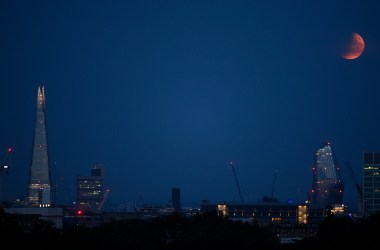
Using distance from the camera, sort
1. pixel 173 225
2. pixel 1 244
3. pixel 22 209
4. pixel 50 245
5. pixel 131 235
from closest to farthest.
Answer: pixel 1 244 → pixel 50 245 → pixel 131 235 → pixel 173 225 → pixel 22 209

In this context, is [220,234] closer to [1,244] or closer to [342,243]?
[342,243]

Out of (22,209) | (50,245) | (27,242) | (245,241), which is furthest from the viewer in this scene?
(22,209)

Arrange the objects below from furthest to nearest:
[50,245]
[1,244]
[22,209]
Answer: [22,209]
[50,245]
[1,244]

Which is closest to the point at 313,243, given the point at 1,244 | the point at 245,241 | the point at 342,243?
the point at 245,241

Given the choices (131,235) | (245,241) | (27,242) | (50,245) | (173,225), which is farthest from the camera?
(173,225)

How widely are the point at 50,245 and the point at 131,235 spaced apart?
948 inches

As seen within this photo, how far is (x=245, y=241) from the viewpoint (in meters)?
94.6

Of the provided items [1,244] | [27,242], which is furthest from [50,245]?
[1,244]

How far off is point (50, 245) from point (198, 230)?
99.4 ft

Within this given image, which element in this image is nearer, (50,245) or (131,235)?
(50,245)

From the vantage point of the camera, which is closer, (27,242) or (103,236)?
(27,242)

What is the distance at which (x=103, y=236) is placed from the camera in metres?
95.8

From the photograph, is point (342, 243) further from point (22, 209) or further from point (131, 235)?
point (22, 209)

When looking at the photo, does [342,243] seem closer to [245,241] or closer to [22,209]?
[245,241]
